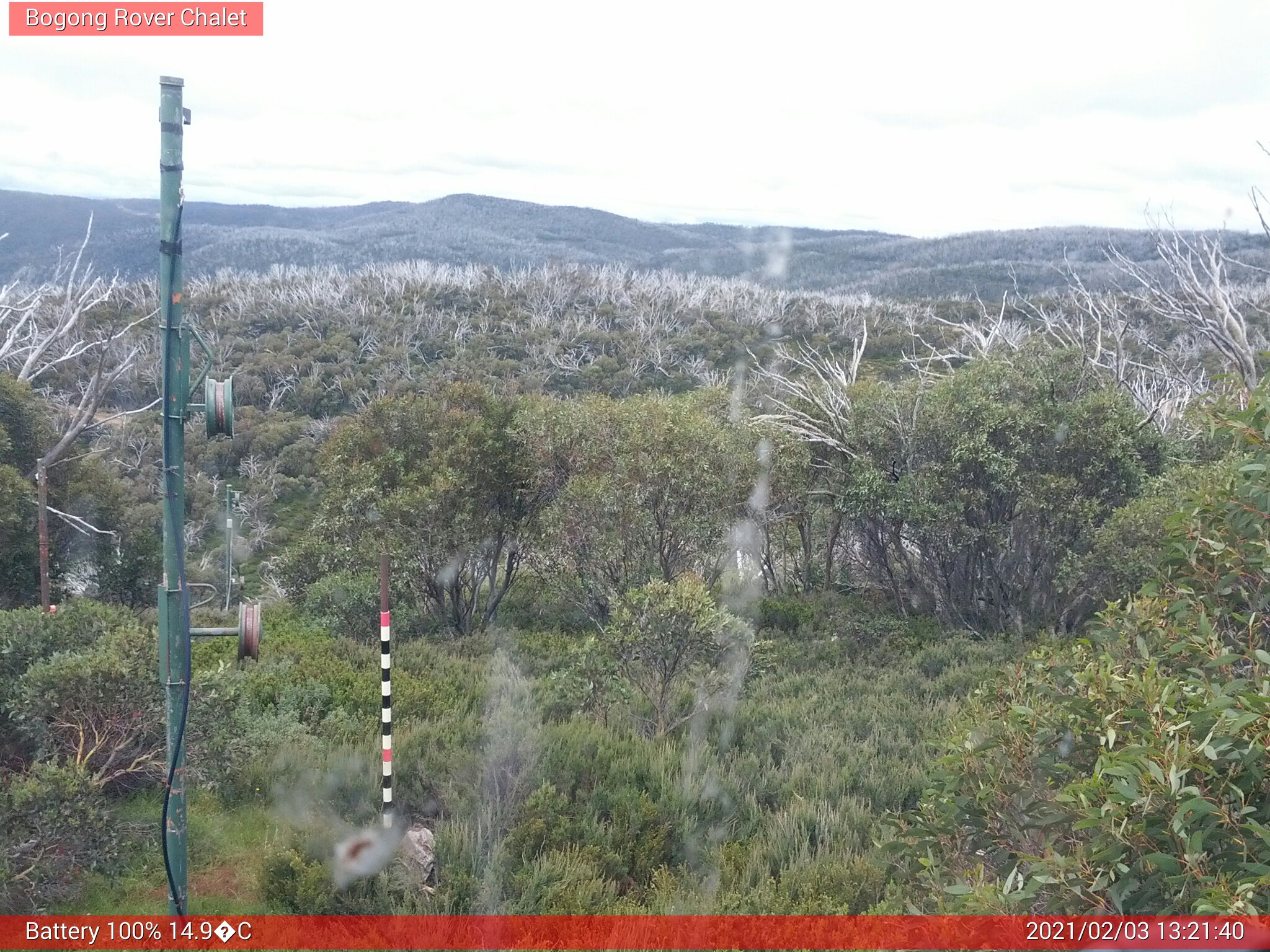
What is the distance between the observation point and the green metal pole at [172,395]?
12.8 ft

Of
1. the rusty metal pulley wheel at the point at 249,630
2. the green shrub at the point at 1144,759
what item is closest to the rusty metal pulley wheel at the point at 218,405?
the rusty metal pulley wheel at the point at 249,630

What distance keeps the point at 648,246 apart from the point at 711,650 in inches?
3247

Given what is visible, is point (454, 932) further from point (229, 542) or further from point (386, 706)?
point (229, 542)

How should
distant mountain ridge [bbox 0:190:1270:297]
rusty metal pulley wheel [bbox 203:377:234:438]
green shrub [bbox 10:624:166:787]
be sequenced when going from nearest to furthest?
rusty metal pulley wheel [bbox 203:377:234:438] < green shrub [bbox 10:624:166:787] < distant mountain ridge [bbox 0:190:1270:297]

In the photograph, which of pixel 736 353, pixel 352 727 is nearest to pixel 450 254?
pixel 736 353

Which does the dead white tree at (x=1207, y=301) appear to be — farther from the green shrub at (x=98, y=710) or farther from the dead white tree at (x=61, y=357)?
the dead white tree at (x=61, y=357)

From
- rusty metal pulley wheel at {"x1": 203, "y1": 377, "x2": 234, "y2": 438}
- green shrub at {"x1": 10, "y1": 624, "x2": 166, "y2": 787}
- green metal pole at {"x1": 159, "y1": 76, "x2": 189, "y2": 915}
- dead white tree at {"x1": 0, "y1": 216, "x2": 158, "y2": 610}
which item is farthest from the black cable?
dead white tree at {"x1": 0, "y1": 216, "x2": 158, "y2": 610}

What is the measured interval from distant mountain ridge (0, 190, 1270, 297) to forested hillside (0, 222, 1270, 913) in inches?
1553

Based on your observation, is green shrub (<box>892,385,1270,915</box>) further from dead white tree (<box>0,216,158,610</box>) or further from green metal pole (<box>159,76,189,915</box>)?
dead white tree (<box>0,216,158,610</box>)

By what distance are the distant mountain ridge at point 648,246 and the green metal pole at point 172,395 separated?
161 ft

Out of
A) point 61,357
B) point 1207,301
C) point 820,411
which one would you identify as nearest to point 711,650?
point 1207,301

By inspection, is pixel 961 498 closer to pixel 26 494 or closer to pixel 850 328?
pixel 26 494

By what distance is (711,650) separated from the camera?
27.8ft

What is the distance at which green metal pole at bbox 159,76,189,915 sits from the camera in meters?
3.92
